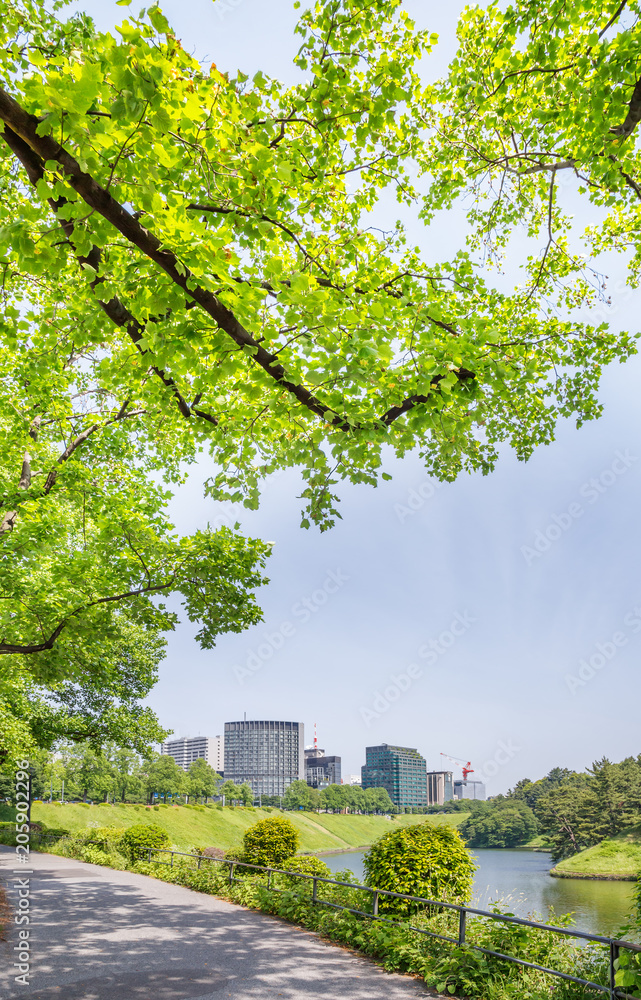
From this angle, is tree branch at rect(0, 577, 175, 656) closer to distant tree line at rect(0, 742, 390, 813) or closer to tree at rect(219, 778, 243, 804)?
distant tree line at rect(0, 742, 390, 813)

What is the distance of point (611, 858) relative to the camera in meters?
39.2

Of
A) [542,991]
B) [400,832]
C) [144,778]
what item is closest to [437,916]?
[400,832]

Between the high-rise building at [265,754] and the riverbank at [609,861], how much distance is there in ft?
416

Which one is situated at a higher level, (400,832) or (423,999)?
(400,832)

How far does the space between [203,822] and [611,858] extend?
2943cm

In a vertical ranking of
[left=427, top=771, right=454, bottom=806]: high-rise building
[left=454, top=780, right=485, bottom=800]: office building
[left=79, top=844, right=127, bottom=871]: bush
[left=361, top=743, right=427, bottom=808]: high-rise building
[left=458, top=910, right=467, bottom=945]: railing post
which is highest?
[left=458, top=910, right=467, bottom=945]: railing post

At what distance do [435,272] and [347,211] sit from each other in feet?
5.16

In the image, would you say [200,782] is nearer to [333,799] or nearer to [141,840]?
[333,799]

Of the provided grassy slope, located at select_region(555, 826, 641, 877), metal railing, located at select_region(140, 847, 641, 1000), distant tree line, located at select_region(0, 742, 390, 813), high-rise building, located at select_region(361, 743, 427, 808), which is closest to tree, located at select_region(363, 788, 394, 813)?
distant tree line, located at select_region(0, 742, 390, 813)

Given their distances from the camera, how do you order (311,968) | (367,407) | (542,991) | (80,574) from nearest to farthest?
(542,991)
(367,407)
(311,968)
(80,574)

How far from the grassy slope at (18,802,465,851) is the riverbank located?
1035 centimetres

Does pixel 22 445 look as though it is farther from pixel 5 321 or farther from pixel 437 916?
pixel 437 916

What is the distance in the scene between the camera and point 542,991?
18.1ft

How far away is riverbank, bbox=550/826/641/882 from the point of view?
3734 centimetres
